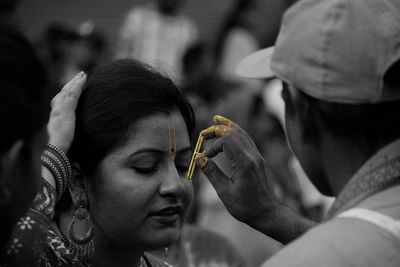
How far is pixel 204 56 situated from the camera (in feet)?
31.3

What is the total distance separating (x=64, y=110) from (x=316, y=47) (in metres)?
1.19

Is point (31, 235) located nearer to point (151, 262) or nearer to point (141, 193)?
point (141, 193)

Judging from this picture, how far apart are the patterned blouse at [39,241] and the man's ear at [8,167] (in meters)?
0.24

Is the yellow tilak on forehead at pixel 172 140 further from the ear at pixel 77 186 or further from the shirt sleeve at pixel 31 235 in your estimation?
the shirt sleeve at pixel 31 235

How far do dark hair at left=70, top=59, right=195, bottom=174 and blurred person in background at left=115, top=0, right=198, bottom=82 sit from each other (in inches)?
237

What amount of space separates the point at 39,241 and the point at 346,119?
0.91 m

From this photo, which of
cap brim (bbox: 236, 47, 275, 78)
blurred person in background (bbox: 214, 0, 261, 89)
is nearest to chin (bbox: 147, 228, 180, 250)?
cap brim (bbox: 236, 47, 275, 78)

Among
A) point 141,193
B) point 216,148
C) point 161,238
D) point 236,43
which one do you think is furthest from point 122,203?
point 236,43

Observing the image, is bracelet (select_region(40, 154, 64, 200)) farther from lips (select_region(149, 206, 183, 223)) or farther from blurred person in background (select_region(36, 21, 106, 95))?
blurred person in background (select_region(36, 21, 106, 95))

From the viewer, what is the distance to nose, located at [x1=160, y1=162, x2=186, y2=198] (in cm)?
308

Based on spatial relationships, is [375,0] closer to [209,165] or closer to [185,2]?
[209,165]

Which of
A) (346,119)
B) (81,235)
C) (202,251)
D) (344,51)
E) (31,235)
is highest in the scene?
(344,51)

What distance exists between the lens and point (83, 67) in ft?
30.0

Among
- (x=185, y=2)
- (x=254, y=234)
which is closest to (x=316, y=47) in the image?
(x=254, y=234)
